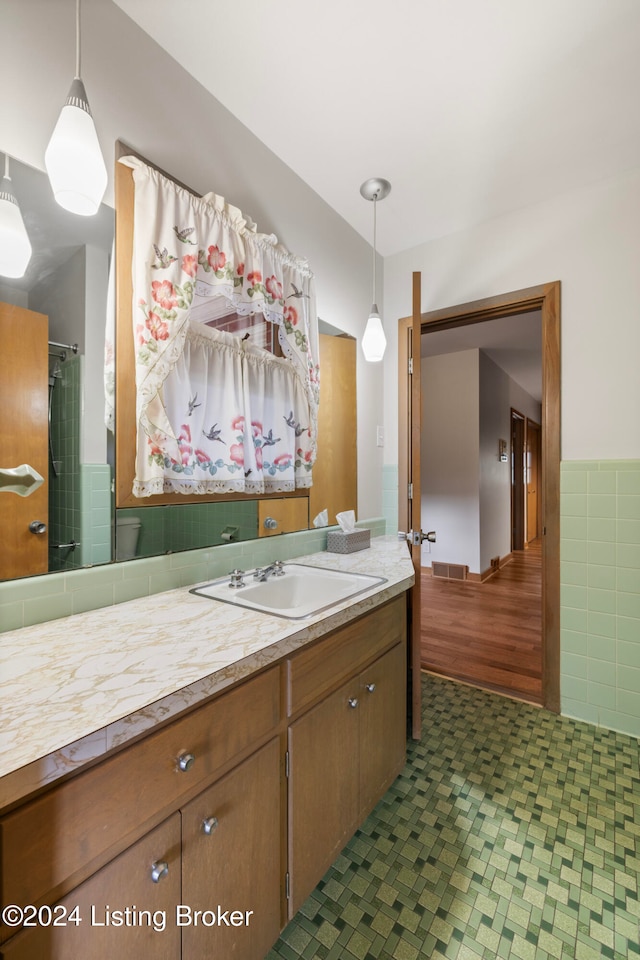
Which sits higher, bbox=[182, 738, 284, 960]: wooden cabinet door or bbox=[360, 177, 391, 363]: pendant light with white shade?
bbox=[360, 177, 391, 363]: pendant light with white shade

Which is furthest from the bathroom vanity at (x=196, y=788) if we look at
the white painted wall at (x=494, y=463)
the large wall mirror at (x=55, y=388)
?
the white painted wall at (x=494, y=463)

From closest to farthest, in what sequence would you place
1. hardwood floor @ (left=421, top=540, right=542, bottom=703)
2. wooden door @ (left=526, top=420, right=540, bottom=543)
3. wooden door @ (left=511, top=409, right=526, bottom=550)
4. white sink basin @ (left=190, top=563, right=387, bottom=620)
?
white sink basin @ (left=190, top=563, right=387, bottom=620) → hardwood floor @ (left=421, top=540, right=542, bottom=703) → wooden door @ (left=511, top=409, right=526, bottom=550) → wooden door @ (left=526, top=420, right=540, bottom=543)

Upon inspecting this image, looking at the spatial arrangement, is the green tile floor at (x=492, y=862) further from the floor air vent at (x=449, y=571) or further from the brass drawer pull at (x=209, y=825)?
the floor air vent at (x=449, y=571)

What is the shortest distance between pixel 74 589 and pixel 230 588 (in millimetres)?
439

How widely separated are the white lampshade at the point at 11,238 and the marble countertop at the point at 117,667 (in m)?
0.84

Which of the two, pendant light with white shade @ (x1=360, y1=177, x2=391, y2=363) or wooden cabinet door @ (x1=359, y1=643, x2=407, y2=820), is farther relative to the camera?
pendant light with white shade @ (x1=360, y1=177, x2=391, y2=363)

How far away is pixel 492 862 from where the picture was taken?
1.26 m

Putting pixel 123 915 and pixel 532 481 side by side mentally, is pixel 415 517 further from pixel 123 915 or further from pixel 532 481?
pixel 532 481

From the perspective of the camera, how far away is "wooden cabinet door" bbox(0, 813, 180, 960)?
1.83ft

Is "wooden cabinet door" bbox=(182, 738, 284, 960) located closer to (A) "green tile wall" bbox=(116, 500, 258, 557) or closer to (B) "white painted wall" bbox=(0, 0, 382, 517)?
(A) "green tile wall" bbox=(116, 500, 258, 557)

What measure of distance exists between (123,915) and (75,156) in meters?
1.44

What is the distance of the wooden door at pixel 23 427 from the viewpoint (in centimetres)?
94

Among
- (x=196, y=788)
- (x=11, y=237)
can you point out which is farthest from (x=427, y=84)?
(x=196, y=788)

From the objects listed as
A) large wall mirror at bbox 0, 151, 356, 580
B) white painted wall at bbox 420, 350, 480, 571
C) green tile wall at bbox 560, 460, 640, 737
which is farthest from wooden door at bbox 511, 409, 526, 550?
large wall mirror at bbox 0, 151, 356, 580
